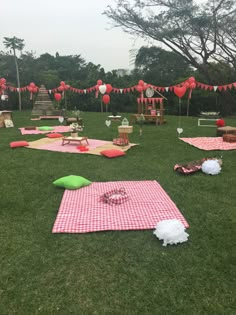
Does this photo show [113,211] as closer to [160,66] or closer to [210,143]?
[210,143]

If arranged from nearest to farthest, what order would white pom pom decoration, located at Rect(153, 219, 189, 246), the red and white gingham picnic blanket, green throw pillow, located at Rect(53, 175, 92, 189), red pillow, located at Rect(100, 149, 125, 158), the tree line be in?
white pom pom decoration, located at Rect(153, 219, 189, 246), the red and white gingham picnic blanket, green throw pillow, located at Rect(53, 175, 92, 189), red pillow, located at Rect(100, 149, 125, 158), the tree line

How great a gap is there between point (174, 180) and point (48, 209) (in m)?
2.29

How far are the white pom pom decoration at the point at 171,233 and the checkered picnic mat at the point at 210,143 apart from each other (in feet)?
15.0

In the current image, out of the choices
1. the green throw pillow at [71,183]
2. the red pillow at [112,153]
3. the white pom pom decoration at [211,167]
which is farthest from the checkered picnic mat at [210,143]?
the green throw pillow at [71,183]

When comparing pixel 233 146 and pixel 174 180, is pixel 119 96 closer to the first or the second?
pixel 233 146

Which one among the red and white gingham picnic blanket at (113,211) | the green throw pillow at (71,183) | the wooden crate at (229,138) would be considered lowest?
the red and white gingham picnic blanket at (113,211)

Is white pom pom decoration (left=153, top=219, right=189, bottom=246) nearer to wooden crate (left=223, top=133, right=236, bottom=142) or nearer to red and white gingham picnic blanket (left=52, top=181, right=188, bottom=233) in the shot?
red and white gingham picnic blanket (left=52, top=181, right=188, bottom=233)

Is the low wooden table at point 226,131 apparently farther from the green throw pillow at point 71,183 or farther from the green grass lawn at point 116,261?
the green throw pillow at point 71,183

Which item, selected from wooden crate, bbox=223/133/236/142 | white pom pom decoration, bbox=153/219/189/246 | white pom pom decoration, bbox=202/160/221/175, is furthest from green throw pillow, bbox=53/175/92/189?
wooden crate, bbox=223/133/236/142

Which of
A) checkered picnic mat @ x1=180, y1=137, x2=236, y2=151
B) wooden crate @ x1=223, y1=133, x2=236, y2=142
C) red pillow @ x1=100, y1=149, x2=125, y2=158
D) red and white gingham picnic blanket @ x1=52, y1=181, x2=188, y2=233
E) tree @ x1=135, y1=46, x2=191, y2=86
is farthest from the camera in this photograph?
tree @ x1=135, y1=46, x2=191, y2=86

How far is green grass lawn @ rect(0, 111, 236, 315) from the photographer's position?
2.27 m

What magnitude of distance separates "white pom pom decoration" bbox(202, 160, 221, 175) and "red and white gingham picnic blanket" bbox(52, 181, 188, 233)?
119cm

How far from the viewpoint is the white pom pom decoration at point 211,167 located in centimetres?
536

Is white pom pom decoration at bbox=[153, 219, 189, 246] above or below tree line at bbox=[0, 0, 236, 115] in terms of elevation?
below
